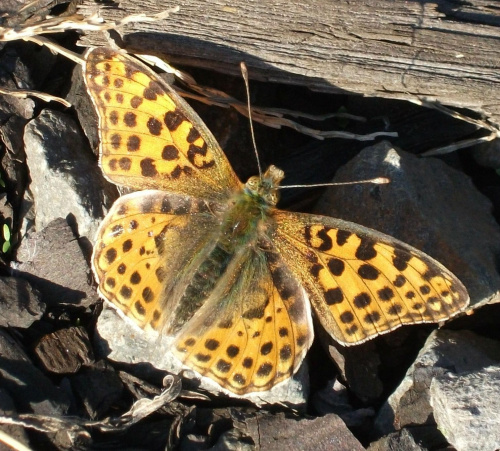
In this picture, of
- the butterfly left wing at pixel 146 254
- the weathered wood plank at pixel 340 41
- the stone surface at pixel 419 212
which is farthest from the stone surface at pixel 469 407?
the weathered wood plank at pixel 340 41

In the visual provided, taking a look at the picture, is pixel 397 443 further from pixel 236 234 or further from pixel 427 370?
pixel 236 234

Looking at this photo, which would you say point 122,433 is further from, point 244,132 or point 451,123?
point 451,123

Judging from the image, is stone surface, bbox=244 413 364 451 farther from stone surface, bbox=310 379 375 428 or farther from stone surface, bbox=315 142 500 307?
stone surface, bbox=315 142 500 307

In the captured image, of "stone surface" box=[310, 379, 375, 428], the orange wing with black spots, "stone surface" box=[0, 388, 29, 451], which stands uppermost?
the orange wing with black spots

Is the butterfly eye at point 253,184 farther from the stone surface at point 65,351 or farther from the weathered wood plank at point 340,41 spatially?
the stone surface at point 65,351

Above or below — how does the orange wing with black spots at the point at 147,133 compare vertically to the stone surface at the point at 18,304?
above

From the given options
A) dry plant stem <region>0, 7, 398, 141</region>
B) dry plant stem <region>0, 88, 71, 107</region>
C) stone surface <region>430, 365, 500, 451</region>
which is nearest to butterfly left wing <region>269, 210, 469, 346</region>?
stone surface <region>430, 365, 500, 451</region>
